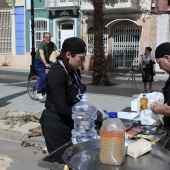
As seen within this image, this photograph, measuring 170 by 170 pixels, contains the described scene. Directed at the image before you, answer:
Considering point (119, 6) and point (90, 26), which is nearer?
point (119, 6)

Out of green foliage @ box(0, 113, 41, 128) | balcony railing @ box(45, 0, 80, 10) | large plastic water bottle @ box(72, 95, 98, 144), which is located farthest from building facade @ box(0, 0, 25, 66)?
large plastic water bottle @ box(72, 95, 98, 144)

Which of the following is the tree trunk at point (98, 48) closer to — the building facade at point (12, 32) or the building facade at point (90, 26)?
the building facade at point (90, 26)

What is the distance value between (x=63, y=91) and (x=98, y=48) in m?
10.2

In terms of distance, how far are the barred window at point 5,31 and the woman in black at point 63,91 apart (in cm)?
2129

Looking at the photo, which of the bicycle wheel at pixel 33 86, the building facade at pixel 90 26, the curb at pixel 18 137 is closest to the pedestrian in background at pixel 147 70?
the bicycle wheel at pixel 33 86

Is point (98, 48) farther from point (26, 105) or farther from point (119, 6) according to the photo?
point (119, 6)

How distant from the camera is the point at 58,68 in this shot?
303cm

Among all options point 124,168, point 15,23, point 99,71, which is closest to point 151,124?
point 124,168

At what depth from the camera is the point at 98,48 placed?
Result: 512 inches

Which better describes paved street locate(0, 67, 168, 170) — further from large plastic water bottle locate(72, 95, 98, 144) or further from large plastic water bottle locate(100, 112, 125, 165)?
large plastic water bottle locate(100, 112, 125, 165)

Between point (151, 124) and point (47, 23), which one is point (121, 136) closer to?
point (151, 124)

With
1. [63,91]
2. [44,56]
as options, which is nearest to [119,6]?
[44,56]

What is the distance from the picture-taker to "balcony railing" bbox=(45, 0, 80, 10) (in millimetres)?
20875

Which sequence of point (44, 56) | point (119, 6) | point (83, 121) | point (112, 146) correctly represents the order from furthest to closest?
point (119, 6), point (44, 56), point (83, 121), point (112, 146)
